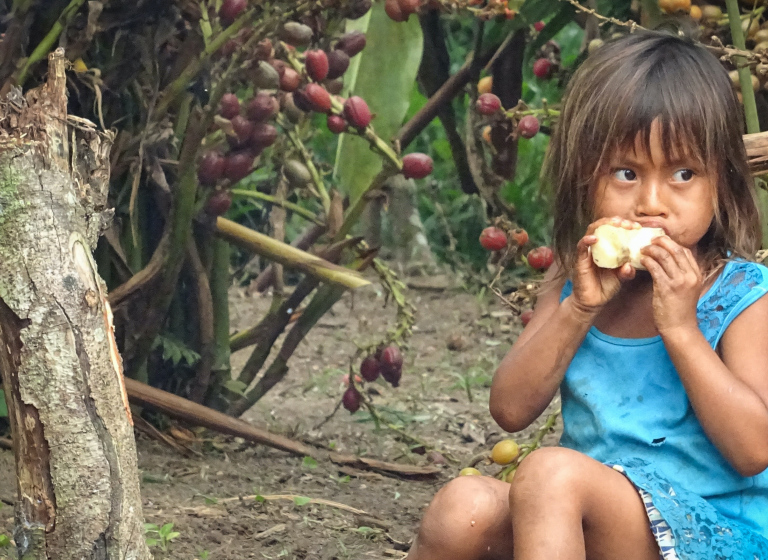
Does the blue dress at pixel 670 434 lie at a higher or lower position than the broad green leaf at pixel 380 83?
lower

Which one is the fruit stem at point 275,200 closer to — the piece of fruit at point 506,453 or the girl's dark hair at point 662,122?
the piece of fruit at point 506,453

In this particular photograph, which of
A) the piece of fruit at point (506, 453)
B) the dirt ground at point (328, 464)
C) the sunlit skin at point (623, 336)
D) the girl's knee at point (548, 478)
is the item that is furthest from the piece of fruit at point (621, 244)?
the dirt ground at point (328, 464)

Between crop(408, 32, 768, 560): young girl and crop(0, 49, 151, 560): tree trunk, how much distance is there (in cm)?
39

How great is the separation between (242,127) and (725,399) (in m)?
1.07

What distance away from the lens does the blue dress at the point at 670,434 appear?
1179mm

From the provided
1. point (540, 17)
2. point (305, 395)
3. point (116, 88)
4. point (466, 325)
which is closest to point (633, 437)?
point (540, 17)

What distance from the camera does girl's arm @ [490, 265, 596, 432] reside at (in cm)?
128

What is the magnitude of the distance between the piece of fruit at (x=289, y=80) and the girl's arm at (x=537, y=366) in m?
0.77

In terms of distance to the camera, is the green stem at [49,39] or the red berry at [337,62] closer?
the green stem at [49,39]

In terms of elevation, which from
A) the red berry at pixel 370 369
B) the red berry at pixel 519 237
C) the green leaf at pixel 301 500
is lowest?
the green leaf at pixel 301 500

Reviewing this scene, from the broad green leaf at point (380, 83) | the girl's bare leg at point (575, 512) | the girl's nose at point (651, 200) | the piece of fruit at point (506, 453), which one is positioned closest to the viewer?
the girl's bare leg at point (575, 512)

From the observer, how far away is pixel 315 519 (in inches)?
71.1

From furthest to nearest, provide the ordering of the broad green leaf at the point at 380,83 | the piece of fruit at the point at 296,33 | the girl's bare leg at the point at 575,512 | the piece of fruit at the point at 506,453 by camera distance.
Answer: the broad green leaf at the point at 380,83
the piece of fruit at the point at 296,33
the piece of fruit at the point at 506,453
the girl's bare leg at the point at 575,512

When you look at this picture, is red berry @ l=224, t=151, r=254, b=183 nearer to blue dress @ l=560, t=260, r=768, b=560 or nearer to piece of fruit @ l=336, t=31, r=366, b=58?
piece of fruit @ l=336, t=31, r=366, b=58
